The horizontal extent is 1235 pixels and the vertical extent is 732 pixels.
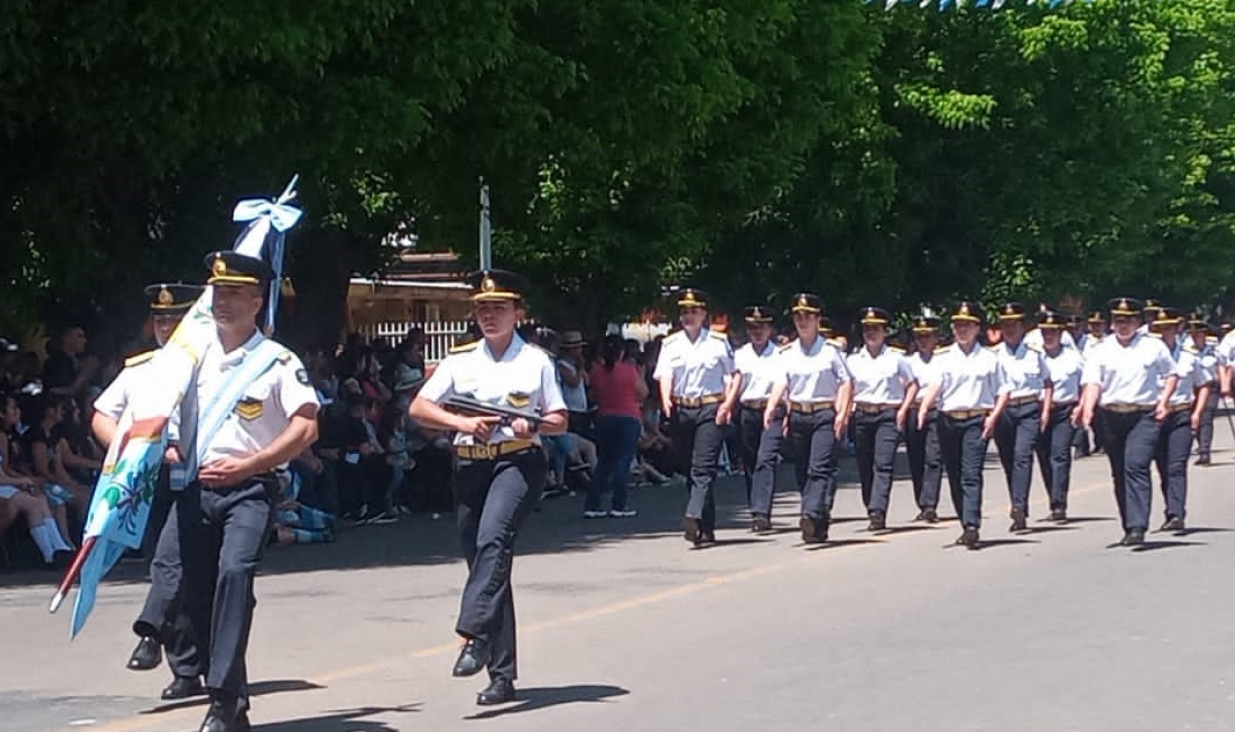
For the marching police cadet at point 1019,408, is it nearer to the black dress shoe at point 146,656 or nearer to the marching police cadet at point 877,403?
the marching police cadet at point 877,403

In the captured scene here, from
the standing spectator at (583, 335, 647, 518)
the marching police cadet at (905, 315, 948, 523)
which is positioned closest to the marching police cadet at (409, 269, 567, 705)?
the marching police cadet at (905, 315, 948, 523)

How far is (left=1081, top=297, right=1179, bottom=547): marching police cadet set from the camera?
16.6 m

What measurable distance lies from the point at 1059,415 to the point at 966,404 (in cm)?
318

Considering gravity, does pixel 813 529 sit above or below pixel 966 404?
below

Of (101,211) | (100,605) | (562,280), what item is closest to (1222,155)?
(562,280)

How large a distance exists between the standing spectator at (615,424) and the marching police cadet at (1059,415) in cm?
408

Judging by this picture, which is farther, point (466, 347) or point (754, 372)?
point (754, 372)

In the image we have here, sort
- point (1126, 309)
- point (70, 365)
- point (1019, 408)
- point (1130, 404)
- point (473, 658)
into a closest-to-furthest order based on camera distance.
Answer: point (473, 658) < point (1130, 404) < point (1126, 309) < point (70, 365) < point (1019, 408)

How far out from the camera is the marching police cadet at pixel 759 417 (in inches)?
718

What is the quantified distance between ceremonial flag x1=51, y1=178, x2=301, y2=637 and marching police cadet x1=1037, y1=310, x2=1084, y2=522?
424 inches

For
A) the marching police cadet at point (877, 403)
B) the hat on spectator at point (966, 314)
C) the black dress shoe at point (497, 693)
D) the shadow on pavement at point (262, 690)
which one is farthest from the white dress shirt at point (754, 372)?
the black dress shoe at point (497, 693)

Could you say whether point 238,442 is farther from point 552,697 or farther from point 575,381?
point 575,381

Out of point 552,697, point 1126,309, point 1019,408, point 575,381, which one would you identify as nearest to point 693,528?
point 1019,408

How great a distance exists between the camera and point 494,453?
391 inches
